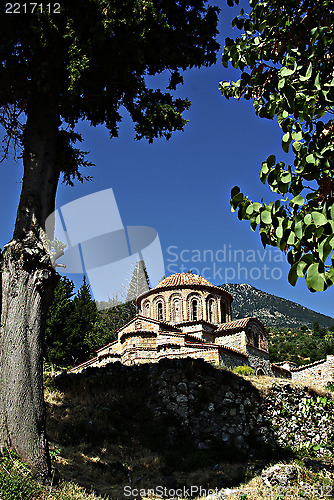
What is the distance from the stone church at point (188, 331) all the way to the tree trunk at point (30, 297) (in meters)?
11.2

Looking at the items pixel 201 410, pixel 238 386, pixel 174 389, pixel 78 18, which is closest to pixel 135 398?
pixel 174 389

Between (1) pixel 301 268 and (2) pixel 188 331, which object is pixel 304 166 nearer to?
(1) pixel 301 268

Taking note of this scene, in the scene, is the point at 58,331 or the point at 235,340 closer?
the point at 235,340

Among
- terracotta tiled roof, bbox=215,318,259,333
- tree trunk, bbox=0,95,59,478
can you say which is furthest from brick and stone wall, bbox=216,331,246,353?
tree trunk, bbox=0,95,59,478

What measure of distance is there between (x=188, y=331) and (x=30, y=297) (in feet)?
63.4

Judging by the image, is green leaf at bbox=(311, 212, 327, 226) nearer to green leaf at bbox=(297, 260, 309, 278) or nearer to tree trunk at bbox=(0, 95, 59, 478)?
green leaf at bbox=(297, 260, 309, 278)

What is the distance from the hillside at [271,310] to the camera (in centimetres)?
8550

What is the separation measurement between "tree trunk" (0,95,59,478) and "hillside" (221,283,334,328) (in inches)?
3115

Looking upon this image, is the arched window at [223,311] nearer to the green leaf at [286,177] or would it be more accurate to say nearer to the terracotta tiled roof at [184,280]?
the terracotta tiled roof at [184,280]

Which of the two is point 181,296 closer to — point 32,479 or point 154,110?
point 154,110

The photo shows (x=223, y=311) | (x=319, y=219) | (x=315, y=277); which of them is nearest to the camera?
(x=315, y=277)

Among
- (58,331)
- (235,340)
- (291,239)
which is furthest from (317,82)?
(58,331)

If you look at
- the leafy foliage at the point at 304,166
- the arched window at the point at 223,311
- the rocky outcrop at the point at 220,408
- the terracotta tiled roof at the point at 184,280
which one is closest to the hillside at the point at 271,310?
the arched window at the point at 223,311

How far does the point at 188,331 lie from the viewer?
24.5 m
